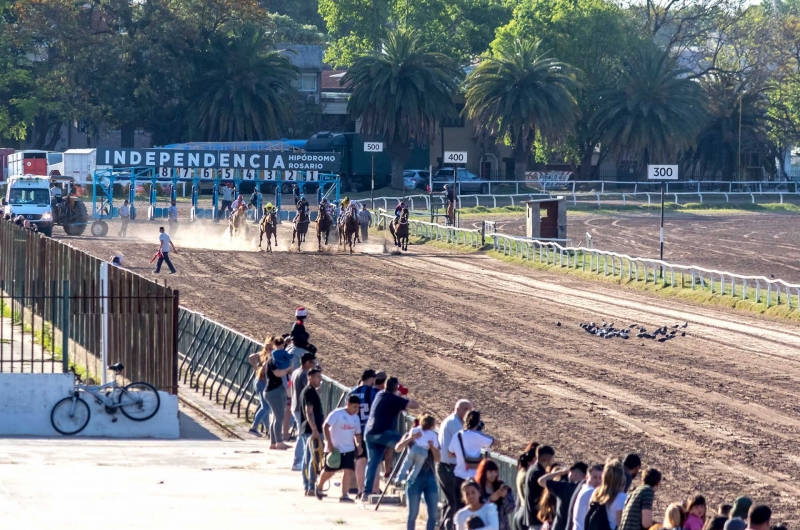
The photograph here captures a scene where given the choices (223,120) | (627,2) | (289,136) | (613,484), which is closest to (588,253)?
(613,484)

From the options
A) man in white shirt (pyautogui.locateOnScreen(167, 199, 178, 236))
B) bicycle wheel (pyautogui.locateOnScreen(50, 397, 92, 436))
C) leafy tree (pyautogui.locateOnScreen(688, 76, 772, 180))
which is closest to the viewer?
bicycle wheel (pyautogui.locateOnScreen(50, 397, 92, 436))

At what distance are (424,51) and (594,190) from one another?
476 inches

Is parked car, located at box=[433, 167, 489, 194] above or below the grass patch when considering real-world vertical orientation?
above

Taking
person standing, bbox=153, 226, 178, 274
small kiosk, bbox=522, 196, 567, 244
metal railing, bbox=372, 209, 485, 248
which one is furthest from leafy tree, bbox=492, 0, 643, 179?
person standing, bbox=153, 226, 178, 274

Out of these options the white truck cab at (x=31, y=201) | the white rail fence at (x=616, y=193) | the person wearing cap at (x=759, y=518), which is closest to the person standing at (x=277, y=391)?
the person wearing cap at (x=759, y=518)

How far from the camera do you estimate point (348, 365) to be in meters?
20.4

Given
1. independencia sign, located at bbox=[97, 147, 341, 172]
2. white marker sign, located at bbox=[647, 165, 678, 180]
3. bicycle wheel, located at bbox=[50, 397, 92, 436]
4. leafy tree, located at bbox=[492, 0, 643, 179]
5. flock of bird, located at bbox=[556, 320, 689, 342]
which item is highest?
leafy tree, located at bbox=[492, 0, 643, 179]

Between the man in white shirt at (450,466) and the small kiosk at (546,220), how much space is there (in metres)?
28.0

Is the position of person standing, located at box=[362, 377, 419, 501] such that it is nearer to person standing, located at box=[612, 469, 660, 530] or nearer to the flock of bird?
person standing, located at box=[612, 469, 660, 530]

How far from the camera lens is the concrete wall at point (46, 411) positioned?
16422 millimetres

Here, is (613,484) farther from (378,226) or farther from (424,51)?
(424,51)

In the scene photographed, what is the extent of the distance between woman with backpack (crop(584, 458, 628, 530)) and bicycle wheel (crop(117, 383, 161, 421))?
29.4ft

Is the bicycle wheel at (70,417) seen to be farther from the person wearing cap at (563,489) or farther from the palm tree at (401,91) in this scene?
the palm tree at (401,91)

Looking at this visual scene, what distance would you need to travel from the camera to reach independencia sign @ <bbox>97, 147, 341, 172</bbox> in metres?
47.9
